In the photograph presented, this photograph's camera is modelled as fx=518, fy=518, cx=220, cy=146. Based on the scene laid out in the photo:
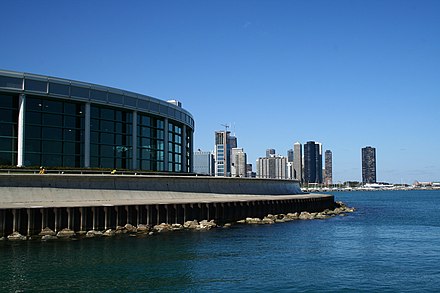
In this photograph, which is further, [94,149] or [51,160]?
[94,149]

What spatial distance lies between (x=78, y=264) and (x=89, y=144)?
39355mm

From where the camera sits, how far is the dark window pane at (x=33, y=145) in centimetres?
6962

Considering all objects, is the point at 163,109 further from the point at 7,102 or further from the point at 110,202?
the point at 110,202

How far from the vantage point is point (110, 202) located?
198ft

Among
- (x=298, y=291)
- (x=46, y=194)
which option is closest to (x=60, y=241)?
(x=46, y=194)

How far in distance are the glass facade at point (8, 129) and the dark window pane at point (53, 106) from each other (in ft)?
13.8

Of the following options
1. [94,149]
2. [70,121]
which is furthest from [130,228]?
[70,121]

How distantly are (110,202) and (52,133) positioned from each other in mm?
18235

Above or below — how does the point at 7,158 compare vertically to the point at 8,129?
below

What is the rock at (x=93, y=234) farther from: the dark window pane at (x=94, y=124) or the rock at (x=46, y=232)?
the dark window pane at (x=94, y=124)

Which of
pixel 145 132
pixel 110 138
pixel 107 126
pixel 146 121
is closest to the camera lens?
pixel 107 126

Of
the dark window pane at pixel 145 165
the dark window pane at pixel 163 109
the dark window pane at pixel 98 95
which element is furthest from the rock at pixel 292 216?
the dark window pane at pixel 98 95

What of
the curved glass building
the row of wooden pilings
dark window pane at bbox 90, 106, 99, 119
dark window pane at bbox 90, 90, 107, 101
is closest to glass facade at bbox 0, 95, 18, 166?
the curved glass building

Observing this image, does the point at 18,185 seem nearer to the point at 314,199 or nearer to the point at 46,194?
the point at 46,194
